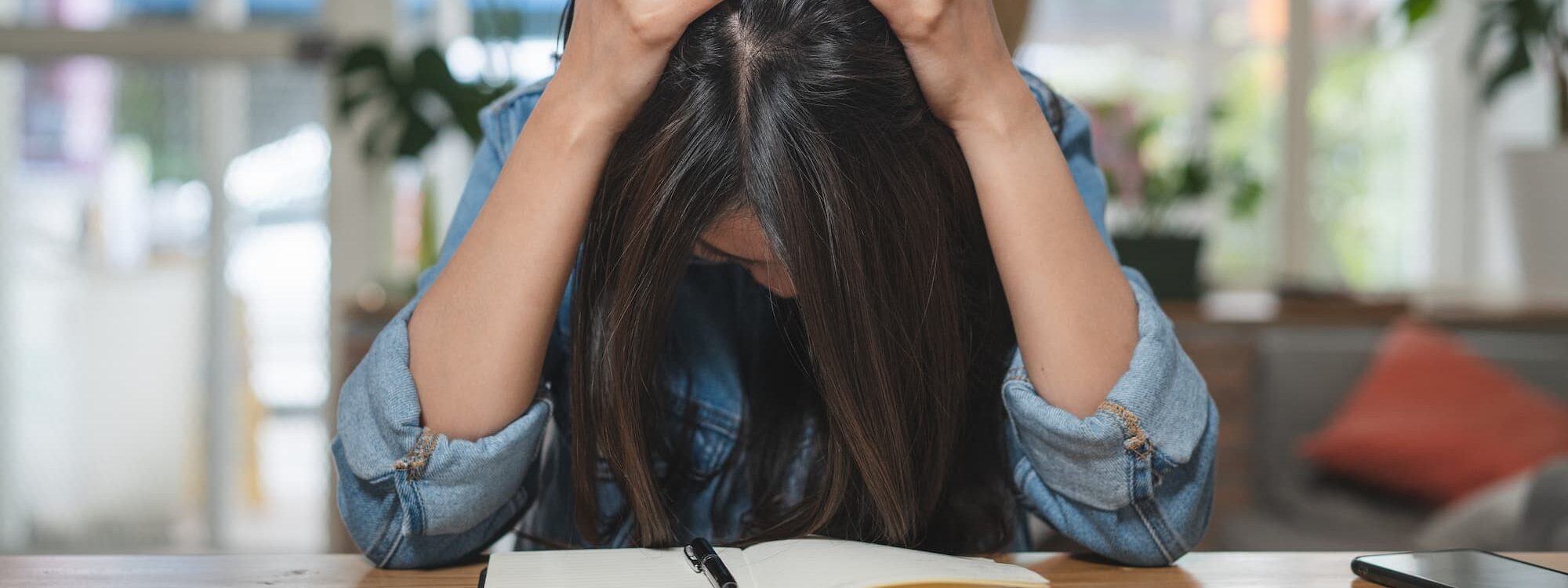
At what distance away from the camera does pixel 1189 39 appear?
2982 millimetres

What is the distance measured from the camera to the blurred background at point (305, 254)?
7.24 ft

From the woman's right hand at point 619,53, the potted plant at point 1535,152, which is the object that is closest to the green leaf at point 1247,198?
the potted plant at point 1535,152

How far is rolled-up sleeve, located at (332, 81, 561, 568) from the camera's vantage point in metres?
0.65

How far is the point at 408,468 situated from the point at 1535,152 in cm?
231

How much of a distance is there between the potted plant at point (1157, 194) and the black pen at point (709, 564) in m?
1.84

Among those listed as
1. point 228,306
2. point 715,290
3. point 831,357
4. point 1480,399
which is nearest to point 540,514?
point 715,290

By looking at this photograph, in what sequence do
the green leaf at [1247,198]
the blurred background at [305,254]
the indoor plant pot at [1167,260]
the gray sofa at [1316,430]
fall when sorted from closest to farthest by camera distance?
the gray sofa at [1316,430] < the blurred background at [305,254] < the indoor plant pot at [1167,260] < the green leaf at [1247,198]

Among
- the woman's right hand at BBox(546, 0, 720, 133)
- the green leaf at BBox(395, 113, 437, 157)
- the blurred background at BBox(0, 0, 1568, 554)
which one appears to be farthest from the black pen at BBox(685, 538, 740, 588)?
the green leaf at BBox(395, 113, 437, 157)

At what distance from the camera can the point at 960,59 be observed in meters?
0.64

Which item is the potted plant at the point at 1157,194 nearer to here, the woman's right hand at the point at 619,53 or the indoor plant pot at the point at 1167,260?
the indoor plant pot at the point at 1167,260

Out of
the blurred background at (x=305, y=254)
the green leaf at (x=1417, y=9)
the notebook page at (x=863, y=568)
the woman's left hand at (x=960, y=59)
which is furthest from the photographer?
the green leaf at (x=1417, y=9)

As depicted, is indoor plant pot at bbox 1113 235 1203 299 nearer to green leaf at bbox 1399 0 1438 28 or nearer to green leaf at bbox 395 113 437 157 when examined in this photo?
green leaf at bbox 1399 0 1438 28

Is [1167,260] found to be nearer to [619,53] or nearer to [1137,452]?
[1137,452]

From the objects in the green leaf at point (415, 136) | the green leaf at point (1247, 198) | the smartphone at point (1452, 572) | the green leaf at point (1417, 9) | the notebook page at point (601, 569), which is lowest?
the notebook page at point (601, 569)
